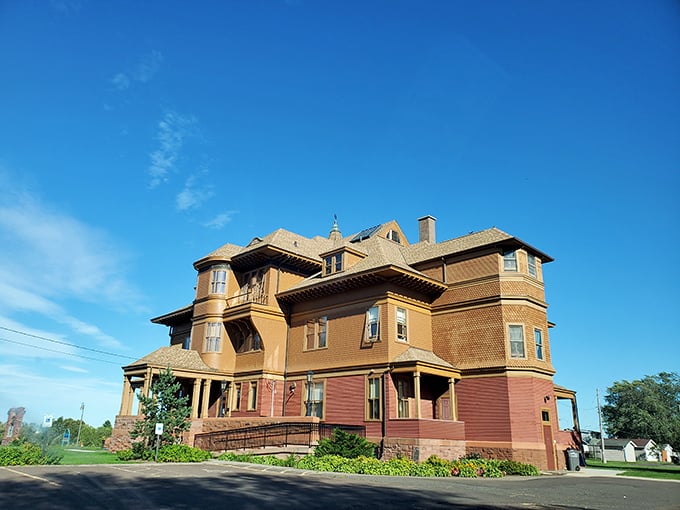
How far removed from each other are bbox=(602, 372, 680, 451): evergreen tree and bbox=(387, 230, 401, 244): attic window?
5885 cm

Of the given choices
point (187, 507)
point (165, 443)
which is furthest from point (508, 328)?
Answer: point (187, 507)

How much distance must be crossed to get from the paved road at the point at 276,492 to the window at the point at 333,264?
13789mm

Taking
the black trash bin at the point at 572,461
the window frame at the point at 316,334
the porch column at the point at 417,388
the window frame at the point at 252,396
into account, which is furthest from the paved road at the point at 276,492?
the window frame at the point at 252,396

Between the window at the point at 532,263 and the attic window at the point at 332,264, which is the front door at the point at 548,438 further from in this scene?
the attic window at the point at 332,264

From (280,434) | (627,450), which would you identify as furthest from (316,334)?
(627,450)

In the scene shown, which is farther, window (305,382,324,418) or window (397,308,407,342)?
window (305,382,324,418)

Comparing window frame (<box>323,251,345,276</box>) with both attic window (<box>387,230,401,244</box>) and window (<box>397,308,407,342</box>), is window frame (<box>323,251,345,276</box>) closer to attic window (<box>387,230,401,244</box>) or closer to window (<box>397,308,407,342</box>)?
window (<box>397,308,407,342</box>)

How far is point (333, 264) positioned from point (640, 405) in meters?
75.3

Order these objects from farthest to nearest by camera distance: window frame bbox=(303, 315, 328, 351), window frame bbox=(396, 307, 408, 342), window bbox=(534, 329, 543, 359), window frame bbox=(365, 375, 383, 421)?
window frame bbox=(303, 315, 328, 351) → window frame bbox=(396, 307, 408, 342) → window bbox=(534, 329, 543, 359) → window frame bbox=(365, 375, 383, 421)

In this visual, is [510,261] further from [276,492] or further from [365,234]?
[276,492]

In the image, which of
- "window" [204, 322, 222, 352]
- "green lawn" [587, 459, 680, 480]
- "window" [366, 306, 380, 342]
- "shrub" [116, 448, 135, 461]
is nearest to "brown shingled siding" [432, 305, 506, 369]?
"window" [366, 306, 380, 342]

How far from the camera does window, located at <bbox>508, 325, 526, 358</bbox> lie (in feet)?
83.7

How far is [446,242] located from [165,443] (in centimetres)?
1843

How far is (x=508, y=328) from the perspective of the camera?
25.9 m
